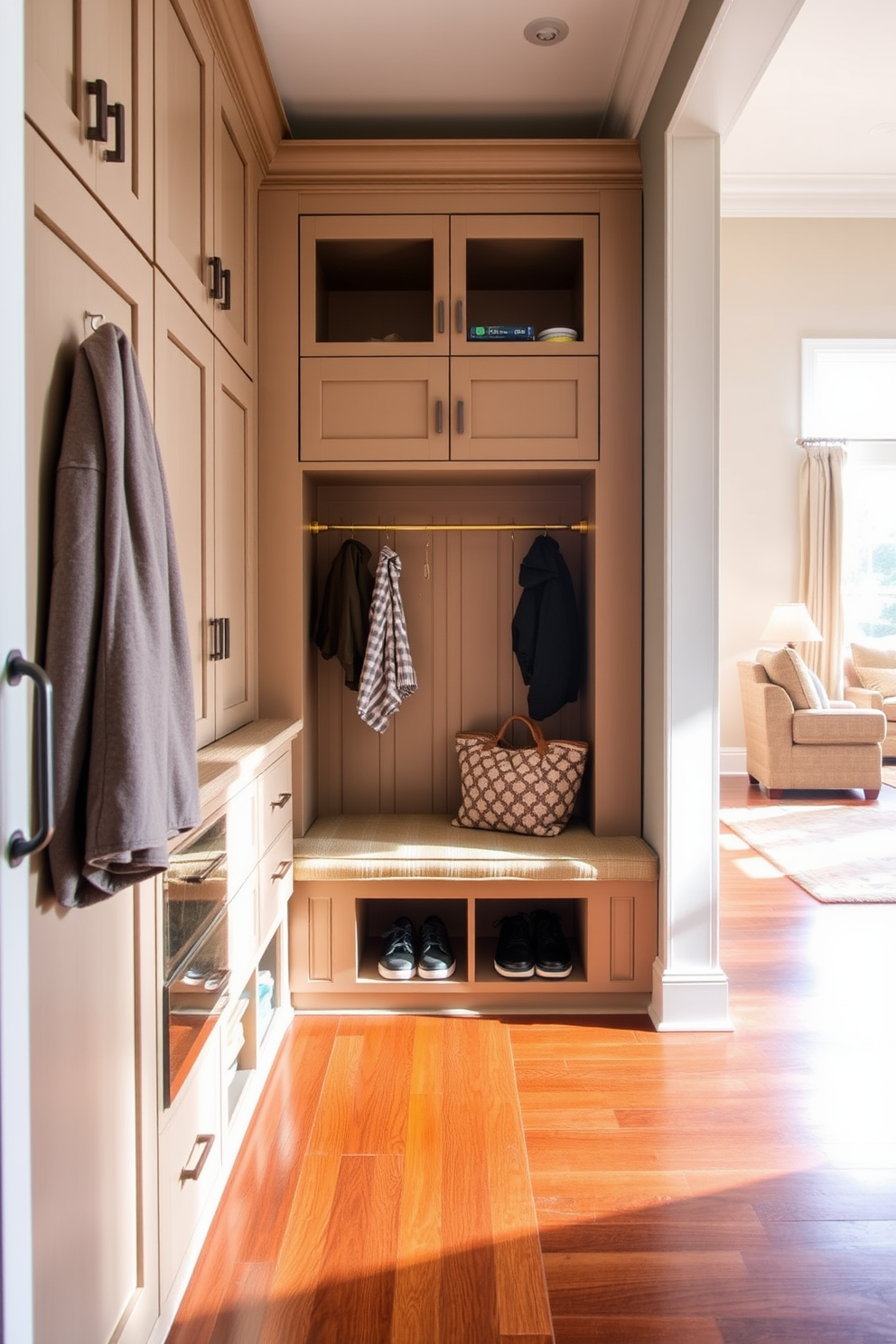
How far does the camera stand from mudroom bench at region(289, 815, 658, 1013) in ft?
9.07

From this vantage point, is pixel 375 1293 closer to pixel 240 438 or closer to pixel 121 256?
pixel 121 256

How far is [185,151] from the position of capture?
6.65 ft

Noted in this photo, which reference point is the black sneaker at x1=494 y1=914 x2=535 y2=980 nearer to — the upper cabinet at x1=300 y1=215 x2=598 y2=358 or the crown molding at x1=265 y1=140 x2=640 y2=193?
the upper cabinet at x1=300 y1=215 x2=598 y2=358

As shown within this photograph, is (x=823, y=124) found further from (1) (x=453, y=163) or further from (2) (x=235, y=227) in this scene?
(2) (x=235, y=227)

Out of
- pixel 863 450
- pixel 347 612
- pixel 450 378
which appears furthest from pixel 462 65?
pixel 863 450

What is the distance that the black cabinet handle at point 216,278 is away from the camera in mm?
2248

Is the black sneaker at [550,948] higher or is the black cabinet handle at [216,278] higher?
the black cabinet handle at [216,278]

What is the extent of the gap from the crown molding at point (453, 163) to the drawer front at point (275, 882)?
6.51 ft

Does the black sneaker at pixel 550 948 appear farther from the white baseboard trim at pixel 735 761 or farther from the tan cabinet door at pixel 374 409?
the white baseboard trim at pixel 735 761

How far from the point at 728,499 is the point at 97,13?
5.86m

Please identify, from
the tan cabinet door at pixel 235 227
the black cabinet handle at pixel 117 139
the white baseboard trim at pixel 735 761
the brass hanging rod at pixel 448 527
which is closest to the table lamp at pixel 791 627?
the white baseboard trim at pixel 735 761

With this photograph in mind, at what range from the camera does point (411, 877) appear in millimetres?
2762

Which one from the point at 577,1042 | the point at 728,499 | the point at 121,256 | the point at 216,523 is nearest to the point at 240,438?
the point at 216,523

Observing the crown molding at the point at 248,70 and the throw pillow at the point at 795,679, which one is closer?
the crown molding at the point at 248,70
